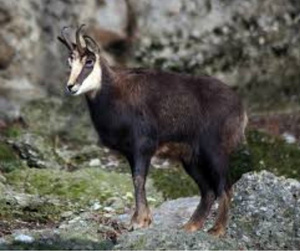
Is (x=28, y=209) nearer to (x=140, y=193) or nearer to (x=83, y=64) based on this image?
(x=140, y=193)

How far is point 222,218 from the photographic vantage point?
923 centimetres

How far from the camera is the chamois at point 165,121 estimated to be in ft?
30.5

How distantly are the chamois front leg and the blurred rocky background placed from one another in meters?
2.34

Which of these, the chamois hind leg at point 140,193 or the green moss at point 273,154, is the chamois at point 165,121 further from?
the green moss at point 273,154

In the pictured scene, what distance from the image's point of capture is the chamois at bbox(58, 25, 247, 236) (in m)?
9.30

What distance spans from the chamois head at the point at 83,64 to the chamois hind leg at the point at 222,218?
5.31 ft

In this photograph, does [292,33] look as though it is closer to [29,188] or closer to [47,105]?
[47,105]

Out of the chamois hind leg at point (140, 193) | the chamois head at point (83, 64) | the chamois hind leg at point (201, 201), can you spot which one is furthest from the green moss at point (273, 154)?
the chamois head at point (83, 64)

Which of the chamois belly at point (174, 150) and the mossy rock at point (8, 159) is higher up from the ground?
the chamois belly at point (174, 150)

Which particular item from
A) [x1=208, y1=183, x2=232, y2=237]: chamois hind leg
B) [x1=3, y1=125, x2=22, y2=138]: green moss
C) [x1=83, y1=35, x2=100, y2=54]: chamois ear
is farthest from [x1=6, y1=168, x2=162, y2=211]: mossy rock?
[x1=83, y1=35, x2=100, y2=54]: chamois ear

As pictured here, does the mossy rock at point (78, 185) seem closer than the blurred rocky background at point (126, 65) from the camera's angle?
Yes

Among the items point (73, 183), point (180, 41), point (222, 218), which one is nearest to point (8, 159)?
point (73, 183)

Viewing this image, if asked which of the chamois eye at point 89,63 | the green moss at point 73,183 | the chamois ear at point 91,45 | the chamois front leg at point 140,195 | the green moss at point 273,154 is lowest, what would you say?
the green moss at point 273,154

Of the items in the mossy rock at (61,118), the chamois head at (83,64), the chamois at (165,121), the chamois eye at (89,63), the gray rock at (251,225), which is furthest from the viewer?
the mossy rock at (61,118)
